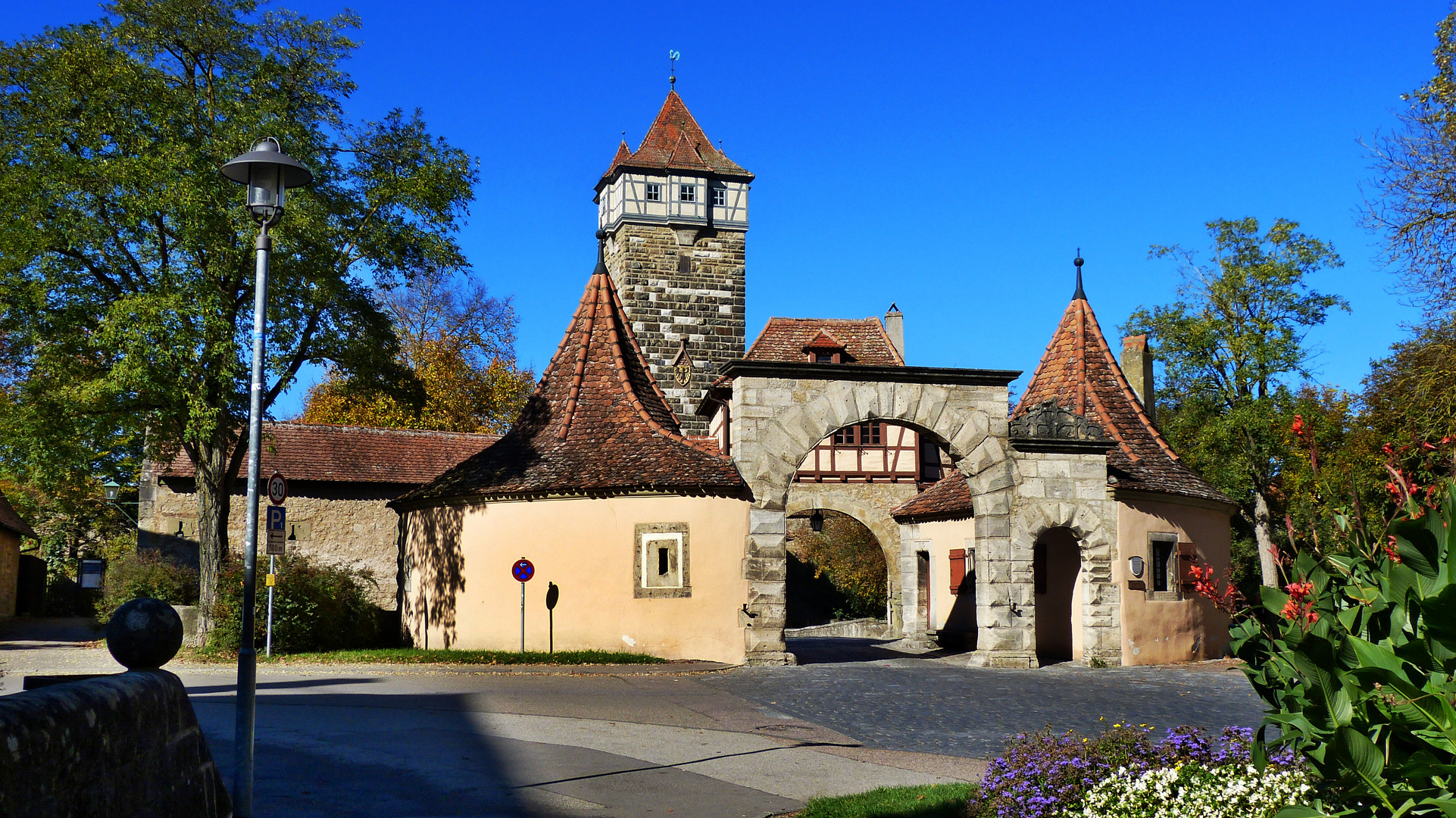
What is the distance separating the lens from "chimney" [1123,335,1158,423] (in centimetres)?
2556

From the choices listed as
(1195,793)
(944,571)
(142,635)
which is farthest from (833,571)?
(142,635)

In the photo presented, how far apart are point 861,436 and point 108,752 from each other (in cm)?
2817

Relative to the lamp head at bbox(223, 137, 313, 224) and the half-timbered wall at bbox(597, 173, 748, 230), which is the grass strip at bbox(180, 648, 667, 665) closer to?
the lamp head at bbox(223, 137, 313, 224)

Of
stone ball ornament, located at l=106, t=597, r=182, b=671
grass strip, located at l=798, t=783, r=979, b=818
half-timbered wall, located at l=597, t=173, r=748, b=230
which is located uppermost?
half-timbered wall, located at l=597, t=173, r=748, b=230

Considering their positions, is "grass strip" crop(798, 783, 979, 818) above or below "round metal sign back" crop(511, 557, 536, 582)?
below

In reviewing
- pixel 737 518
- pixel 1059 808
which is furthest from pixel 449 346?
pixel 1059 808

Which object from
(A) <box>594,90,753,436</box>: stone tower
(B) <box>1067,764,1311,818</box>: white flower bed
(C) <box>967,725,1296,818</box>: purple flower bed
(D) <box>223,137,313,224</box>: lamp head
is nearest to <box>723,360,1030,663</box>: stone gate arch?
(D) <box>223,137,313,224</box>: lamp head

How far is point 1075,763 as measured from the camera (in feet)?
22.2

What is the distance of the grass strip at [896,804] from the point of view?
279 inches

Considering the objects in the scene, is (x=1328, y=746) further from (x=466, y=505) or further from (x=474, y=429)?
(x=474, y=429)

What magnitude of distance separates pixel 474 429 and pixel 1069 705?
99.2ft

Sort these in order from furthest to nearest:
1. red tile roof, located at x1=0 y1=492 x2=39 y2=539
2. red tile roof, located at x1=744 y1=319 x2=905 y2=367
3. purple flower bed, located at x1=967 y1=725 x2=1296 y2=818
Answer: red tile roof, located at x1=744 y1=319 x2=905 y2=367, red tile roof, located at x1=0 y1=492 x2=39 y2=539, purple flower bed, located at x1=967 y1=725 x2=1296 y2=818

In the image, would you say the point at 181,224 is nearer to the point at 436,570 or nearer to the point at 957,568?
the point at 436,570

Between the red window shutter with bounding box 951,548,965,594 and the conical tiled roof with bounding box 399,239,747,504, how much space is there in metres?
6.62
